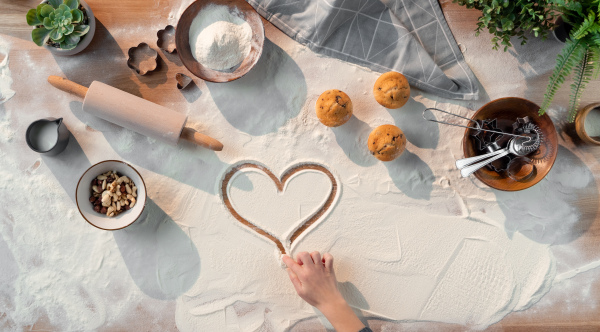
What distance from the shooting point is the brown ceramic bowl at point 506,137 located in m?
1.21

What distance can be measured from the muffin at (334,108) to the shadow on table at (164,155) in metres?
0.43

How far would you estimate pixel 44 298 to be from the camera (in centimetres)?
134

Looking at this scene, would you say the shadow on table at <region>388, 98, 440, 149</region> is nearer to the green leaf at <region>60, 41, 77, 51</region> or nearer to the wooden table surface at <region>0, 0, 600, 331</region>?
the wooden table surface at <region>0, 0, 600, 331</region>

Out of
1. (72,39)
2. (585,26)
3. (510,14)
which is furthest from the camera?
(72,39)

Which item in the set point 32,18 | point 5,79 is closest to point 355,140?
point 32,18

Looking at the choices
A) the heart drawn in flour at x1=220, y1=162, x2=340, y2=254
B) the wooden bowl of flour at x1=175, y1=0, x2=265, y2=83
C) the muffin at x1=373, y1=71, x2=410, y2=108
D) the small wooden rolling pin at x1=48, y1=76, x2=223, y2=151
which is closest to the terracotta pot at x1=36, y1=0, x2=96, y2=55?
the small wooden rolling pin at x1=48, y1=76, x2=223, y2=151

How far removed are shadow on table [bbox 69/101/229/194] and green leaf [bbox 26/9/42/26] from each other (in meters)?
0.35

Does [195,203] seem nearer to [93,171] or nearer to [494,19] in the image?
[93,171]

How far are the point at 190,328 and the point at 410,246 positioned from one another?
2.90 feet

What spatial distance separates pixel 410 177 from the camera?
4.37 feet

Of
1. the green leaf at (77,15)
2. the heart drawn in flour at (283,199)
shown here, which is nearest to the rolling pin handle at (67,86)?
the green leaf at (77,15)

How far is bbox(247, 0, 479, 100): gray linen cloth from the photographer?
1.31 meters

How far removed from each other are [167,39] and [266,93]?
43 cm

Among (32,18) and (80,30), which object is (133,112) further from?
(32,18)
